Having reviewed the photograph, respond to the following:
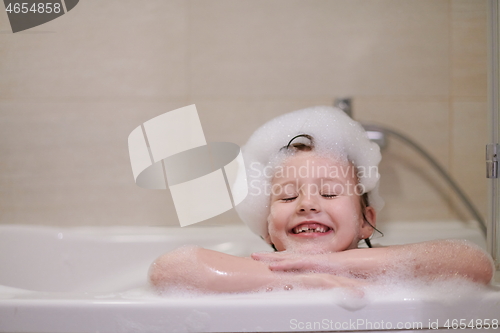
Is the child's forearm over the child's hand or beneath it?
over

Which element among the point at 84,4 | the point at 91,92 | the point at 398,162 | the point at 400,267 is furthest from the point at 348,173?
the point at 84,4

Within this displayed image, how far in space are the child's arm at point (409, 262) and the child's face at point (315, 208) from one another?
111mm

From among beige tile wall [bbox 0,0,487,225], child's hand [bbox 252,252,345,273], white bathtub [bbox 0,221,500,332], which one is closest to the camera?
white bathtub [bbox 0,221,500,332]

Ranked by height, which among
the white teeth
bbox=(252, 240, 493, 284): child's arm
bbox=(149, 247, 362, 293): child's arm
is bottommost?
the white teeth

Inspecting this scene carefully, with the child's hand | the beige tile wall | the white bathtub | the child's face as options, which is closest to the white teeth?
the child's face

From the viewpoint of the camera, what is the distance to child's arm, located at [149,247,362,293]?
0.62 metres

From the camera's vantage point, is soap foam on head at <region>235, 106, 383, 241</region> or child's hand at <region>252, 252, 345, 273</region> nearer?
child's hand at <region>252, 252, 345, 273</region>

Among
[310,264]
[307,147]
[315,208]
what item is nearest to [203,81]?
[307,147]

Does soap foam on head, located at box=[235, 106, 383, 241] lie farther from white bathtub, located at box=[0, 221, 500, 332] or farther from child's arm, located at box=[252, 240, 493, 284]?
white bathtub, located at box=[0, 221, 500, 332]

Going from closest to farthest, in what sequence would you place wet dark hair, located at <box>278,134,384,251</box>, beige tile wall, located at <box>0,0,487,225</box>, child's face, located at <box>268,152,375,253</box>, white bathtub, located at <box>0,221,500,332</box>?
white bathtub, located at <box>0,221,500,332</box>, child's face, located at <box>268,152,375,253</box>, wet dark hair, located at <box>278,134,384,251</box>, beige tile wall, located at <box>0,0,487,225</box>

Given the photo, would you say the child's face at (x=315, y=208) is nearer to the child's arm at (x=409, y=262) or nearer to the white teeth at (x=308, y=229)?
the white teeth at (x=308, y=229)

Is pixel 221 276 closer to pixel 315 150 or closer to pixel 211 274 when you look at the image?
pixel 211 274

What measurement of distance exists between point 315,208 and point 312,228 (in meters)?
0.05

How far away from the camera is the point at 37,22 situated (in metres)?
1.27
